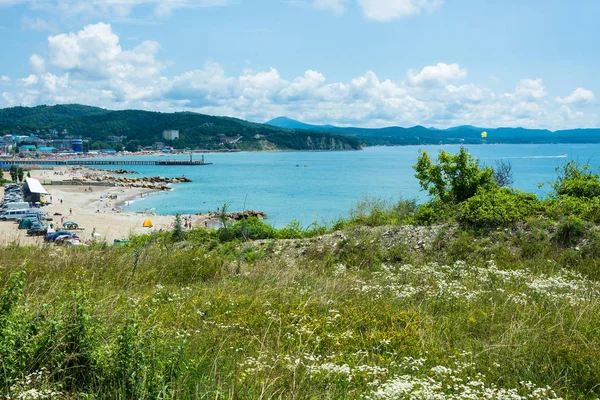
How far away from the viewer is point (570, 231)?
11836 mm

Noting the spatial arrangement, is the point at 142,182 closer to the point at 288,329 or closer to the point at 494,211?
the point at 494,211

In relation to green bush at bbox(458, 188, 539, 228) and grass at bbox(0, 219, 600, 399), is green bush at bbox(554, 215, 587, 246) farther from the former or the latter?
grass at bbox(0, 219, 600, 399)

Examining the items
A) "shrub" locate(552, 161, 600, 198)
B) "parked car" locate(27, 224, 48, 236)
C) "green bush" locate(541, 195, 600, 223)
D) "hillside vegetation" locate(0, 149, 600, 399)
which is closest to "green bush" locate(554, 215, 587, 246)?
"hillside vegetation" locate(0, 149, 600, 399)

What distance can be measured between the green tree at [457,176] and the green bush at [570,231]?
5.19 metres

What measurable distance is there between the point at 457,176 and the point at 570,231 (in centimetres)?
645

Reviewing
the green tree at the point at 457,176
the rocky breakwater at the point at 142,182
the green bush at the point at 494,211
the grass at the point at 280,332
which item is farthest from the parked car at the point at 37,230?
the rocky breakwater at the point at 142,182

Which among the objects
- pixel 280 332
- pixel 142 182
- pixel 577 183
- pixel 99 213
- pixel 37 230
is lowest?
pixel 99 213

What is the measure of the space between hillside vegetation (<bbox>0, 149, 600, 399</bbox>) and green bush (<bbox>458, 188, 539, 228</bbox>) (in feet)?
5.94

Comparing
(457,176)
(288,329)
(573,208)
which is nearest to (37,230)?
(457,176)

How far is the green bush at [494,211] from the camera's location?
13.1 meters

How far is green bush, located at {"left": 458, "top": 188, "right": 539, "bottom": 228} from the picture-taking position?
1309cm

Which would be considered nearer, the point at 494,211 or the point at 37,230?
the point at 494,211

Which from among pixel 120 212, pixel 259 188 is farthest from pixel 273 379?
pixel 259 188

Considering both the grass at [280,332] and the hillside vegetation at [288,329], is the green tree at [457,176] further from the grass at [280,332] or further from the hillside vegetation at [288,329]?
the grass at [280,332]
